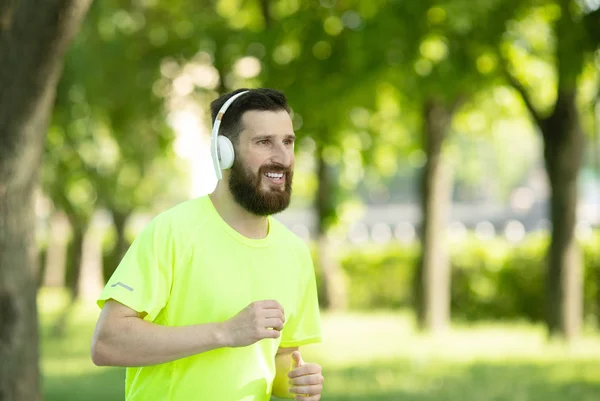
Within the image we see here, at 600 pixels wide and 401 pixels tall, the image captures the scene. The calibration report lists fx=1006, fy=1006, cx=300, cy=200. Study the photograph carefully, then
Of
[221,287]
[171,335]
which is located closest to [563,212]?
[221,287]

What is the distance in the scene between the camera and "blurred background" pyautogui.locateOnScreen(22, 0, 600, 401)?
12125 millimetres

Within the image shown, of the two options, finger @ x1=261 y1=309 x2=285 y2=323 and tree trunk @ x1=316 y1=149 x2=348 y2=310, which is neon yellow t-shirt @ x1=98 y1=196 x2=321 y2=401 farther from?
tree trunk @ x1=316 y1=149 x2=348 y2=310

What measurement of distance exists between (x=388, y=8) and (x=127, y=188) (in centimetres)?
1371

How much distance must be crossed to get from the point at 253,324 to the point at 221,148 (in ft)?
2.06

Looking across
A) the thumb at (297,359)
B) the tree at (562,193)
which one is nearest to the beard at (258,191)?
the thumb at (297,359)

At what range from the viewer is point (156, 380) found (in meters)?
3.17

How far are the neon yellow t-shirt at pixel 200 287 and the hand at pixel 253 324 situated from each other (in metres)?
0.18

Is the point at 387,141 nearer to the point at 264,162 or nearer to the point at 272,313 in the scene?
the point at 264,162

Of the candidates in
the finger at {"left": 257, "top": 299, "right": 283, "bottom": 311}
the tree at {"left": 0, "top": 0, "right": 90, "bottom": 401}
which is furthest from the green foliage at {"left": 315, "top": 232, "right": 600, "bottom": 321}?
the finger at {"left": 257, "top": 299, "right": 283, "bottom": 311}

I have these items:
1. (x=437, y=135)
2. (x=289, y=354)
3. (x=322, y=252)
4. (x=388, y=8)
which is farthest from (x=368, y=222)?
(x=289, y=354)

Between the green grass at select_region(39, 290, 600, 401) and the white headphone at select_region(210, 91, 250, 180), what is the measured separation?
7.79 metres

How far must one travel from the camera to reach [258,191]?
313 centimetres

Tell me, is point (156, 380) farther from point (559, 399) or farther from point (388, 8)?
point (388, 8)

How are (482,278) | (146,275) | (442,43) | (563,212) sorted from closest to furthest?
(146,275) → (442,43) → (563,212) → (482,278)
